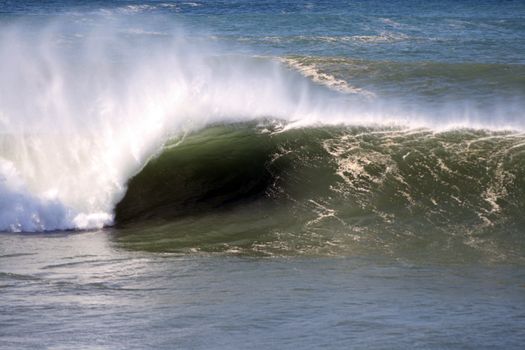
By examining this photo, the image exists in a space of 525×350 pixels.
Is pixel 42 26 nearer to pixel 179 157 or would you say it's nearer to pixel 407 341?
pixel 179 157

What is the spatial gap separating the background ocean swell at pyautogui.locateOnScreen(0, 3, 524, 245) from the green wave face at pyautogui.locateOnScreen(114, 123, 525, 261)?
0.12 metres

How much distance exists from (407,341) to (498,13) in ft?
103

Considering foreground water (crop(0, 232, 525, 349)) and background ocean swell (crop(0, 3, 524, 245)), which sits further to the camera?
background ocean swell (crop(0, 3, 524, 245))

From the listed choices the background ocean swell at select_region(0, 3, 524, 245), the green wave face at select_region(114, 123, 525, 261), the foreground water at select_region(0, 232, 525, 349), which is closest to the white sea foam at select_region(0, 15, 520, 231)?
the background ocean swell at select_region(0, 3, 524, 245)

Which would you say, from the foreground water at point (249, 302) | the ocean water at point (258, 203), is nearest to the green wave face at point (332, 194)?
the ocean water at point (258, 203)

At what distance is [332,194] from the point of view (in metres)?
12.1

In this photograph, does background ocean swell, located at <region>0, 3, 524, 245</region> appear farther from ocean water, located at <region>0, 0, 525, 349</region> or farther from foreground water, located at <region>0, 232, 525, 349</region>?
foreground water, located at <region>0, 232, 525, 349</region>

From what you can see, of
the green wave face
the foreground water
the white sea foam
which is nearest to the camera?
the foreground water

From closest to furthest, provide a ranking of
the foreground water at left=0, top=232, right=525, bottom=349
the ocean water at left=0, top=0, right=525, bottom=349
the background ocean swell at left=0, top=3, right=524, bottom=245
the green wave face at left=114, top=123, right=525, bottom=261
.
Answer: the foreground water at left=0, top=232, right=525, bottom=349, the ocean water at left=0, top=0, right=525, bottom=349, the green wave face at left=114, top=123, right=525, bottom=261, the background ocean swell at left=0, top=3, right=524, bottom=245

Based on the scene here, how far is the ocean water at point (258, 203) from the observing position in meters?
7.21

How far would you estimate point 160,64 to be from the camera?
59.8 ft

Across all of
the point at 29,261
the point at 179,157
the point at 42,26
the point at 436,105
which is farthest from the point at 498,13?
the point at 29,261

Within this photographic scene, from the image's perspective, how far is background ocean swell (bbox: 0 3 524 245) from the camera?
482 inches

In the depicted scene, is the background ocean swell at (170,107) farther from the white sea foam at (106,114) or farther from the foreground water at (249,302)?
the foreground water at (249,302)
